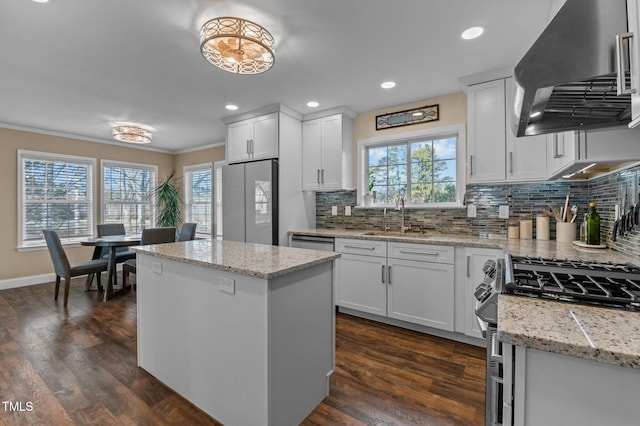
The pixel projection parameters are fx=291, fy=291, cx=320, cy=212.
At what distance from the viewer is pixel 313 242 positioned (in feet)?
11.1

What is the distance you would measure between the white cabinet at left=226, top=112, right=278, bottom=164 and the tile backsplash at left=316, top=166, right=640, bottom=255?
1125mm

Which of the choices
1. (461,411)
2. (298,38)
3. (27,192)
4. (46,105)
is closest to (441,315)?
(461,411)

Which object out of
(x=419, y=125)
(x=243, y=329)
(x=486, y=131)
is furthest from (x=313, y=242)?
(x=486, y=131)

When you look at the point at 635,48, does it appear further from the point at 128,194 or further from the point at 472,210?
the point at 128,194

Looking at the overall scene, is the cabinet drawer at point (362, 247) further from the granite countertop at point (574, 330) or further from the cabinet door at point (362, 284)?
the granite countertop at point (574, 330)

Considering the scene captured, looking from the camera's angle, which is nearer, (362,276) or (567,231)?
(567,231)

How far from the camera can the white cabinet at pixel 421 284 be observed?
8.61 ft

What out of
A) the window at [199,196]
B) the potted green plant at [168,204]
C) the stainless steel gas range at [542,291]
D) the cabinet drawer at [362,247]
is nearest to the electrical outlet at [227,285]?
the stainless steel gas range at [542,291]

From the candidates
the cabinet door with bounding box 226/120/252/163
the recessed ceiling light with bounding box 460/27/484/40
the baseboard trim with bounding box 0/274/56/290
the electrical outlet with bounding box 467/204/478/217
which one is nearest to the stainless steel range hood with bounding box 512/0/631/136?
the recessed ceiling light with bounding box 460/27/484/40

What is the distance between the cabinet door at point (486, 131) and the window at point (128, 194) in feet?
19.4

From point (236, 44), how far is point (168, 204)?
4565mm

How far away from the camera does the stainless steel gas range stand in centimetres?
89

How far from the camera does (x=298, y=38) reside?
7.11 ft

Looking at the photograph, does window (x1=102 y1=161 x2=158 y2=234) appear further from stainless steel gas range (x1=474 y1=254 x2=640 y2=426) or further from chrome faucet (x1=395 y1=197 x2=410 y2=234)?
stainless steel gas range (x1=474 y1=254 x2=640 y2=426)
